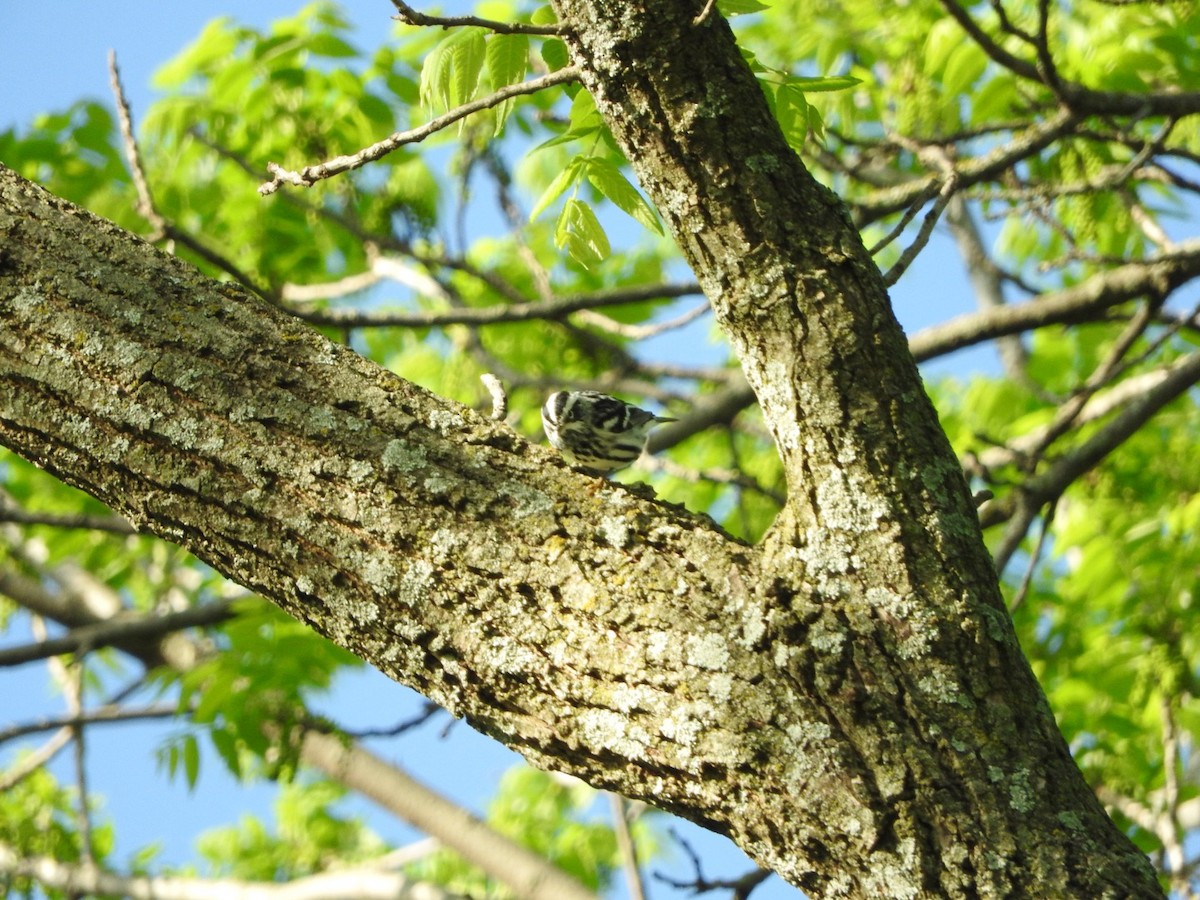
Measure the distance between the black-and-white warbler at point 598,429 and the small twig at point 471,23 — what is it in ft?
8.81

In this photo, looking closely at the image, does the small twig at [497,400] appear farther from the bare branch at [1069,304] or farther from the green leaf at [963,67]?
the green leaf at [963,67]

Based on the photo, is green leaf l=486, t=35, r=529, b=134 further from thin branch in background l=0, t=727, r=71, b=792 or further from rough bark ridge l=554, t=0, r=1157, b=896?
thin branch in background l=0, t=727, r=71, b=792

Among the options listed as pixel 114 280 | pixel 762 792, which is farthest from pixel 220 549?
pixel 762 792

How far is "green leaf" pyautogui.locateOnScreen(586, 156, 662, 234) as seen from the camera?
2.25 metres

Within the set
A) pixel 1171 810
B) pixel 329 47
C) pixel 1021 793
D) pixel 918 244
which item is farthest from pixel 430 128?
pixel 1171 810

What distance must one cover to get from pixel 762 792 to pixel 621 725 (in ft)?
0.76

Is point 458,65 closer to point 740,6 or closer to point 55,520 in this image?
point 740,6

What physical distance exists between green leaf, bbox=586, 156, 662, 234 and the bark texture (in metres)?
0.29

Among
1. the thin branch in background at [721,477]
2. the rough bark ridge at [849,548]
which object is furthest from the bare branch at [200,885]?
the rough bark ridge at [849,548]

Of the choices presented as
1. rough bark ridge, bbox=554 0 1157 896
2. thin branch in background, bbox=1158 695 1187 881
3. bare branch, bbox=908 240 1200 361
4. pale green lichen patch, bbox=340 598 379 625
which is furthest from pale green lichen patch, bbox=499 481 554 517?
thin branch in background, bbox=1158 695 1187 881

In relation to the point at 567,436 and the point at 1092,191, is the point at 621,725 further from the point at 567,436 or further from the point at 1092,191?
the point at 567,436

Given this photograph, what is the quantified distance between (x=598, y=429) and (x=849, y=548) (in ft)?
9.56

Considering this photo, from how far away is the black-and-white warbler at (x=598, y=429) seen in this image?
4742mm

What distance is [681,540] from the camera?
6.41 ft
